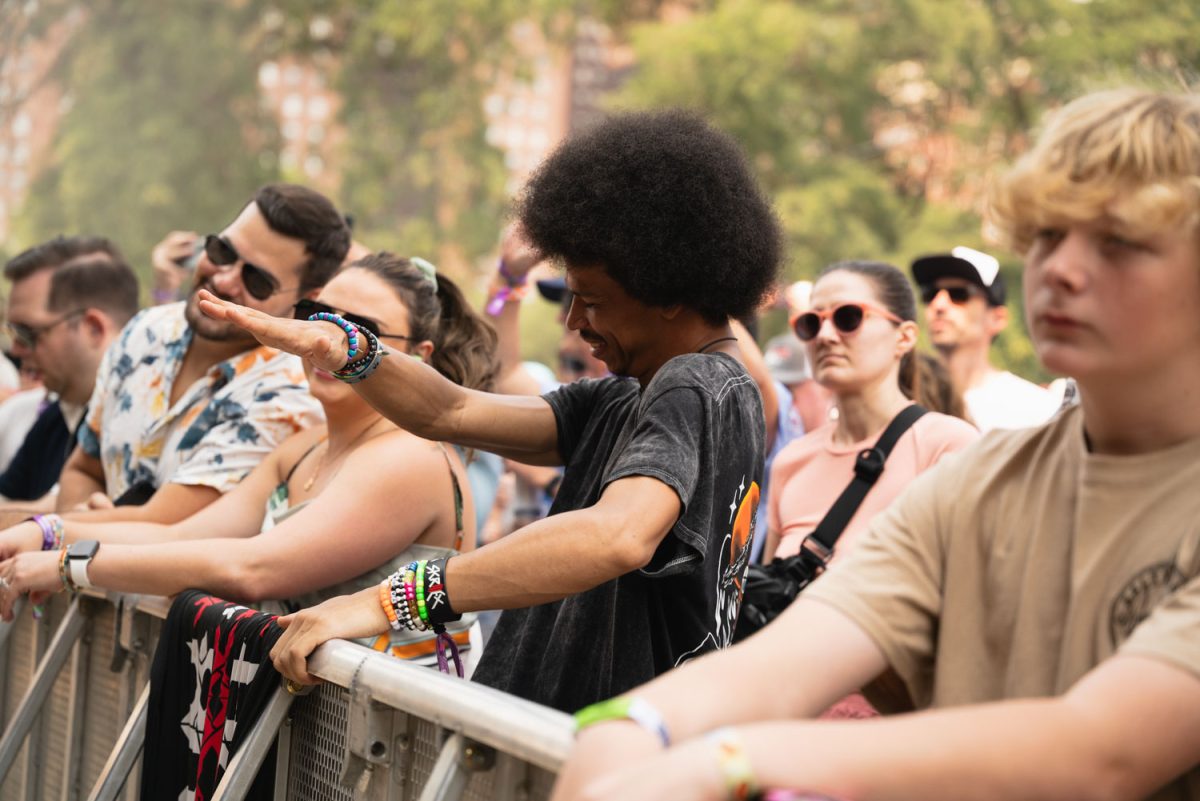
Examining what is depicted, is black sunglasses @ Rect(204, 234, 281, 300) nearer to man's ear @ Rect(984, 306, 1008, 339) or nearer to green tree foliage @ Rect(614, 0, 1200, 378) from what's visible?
man's ear @ Rect(984, 306, 1008, 339)

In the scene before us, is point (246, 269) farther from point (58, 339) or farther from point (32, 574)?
point (58, 339)

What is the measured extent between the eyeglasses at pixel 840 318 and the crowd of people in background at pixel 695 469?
0.01m

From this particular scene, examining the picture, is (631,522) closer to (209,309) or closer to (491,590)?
(491,590)

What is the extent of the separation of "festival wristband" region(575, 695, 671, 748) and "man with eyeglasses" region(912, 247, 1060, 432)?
419 centimetres

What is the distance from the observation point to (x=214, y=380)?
4574mm

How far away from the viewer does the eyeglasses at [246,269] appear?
4578 millimetres

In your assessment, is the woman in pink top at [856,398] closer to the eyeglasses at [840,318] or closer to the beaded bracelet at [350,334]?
the eyeglasses at [840,318]

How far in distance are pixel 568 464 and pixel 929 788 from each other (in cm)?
168

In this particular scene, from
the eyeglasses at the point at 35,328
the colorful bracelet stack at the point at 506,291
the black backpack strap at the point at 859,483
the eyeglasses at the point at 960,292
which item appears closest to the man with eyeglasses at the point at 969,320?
the eyeglasses at the point at 960,292

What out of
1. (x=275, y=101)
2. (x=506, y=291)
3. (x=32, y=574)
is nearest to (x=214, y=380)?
(x=32, y=574)

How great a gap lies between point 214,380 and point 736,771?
330cm

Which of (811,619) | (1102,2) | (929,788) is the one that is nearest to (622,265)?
(811,619)

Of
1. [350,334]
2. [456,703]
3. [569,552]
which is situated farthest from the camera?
[350,334]

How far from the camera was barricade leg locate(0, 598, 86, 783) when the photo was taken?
4078 mm
